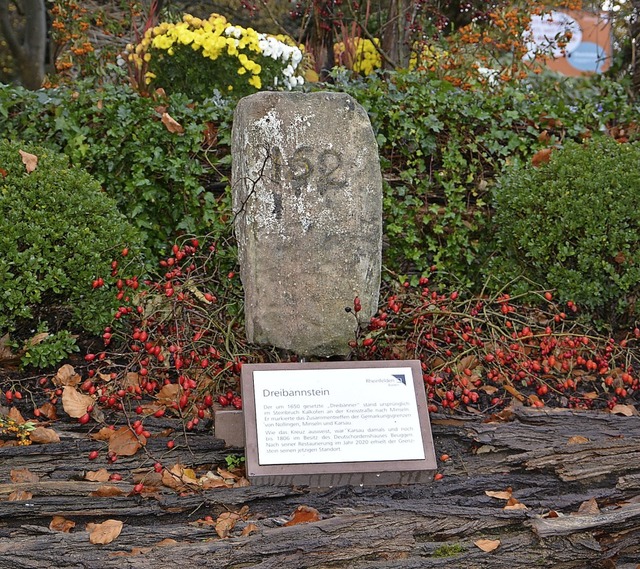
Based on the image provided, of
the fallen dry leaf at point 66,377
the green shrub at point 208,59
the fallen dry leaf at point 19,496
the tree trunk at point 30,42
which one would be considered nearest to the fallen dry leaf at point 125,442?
the fallen dry leaf at point 19,496

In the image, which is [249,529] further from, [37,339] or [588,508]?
[37,339]

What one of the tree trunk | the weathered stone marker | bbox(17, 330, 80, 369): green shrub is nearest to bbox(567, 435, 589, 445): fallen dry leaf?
the weathered stone marker

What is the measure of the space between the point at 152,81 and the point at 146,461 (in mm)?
3428

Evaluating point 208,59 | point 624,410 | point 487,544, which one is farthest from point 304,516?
point 208,59

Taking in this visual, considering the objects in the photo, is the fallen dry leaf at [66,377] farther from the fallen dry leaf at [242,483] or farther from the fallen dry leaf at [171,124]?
the fallen dry leaf at [171,124]

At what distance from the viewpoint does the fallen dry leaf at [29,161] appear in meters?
4.48

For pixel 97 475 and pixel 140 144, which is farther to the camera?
pixel 140 144

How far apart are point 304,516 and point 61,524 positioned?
940mm

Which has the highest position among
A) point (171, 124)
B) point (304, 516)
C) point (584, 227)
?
point (171, 124)

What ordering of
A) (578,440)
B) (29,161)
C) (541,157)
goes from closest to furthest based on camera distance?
(578,440), (29,161), (541,157)

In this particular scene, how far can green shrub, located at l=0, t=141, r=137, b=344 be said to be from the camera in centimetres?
420

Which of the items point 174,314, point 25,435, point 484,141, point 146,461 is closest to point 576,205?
point 484,141

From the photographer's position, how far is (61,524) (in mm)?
3271

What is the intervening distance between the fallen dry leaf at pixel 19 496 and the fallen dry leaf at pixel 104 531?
301 millimetres
